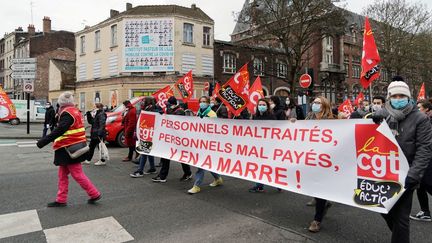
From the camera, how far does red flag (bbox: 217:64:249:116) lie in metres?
7.50

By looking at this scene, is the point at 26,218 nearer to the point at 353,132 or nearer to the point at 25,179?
the point at 25,179

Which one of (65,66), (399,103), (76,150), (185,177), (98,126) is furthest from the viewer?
(65,66)

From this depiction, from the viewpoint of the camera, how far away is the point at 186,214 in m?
5.05

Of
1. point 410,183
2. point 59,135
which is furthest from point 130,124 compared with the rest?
point 410,183

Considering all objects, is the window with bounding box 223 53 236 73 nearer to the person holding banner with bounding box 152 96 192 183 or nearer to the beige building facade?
the beige building facade

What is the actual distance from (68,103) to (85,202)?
1.64m

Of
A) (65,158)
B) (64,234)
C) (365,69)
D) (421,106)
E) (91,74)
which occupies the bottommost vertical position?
(64,234)

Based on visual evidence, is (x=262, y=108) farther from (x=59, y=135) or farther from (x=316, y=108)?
(x=59, y=135)

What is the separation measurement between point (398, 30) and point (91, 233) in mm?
33190

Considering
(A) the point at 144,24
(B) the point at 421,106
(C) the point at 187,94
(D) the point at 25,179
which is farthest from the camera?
(A) the point at 144,24

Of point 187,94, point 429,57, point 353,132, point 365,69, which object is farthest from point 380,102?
point 429,57

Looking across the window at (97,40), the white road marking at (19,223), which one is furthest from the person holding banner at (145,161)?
the window at (97,40)

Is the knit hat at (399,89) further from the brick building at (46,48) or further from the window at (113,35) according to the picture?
the brick building at (46,48)

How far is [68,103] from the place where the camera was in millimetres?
5520
